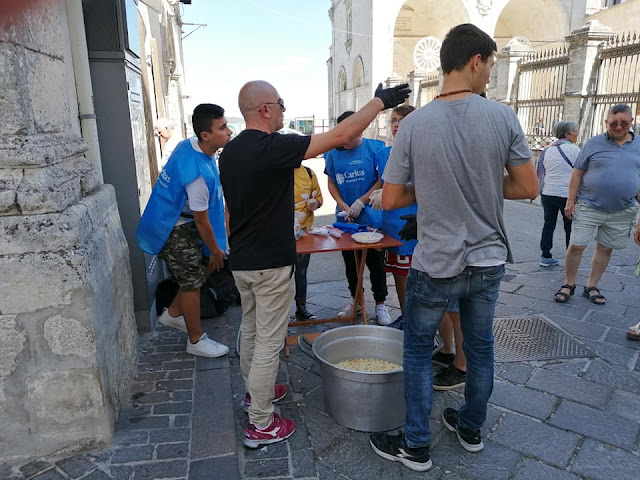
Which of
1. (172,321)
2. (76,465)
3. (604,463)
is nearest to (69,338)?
(76,465)

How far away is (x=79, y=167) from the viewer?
8.93 feet

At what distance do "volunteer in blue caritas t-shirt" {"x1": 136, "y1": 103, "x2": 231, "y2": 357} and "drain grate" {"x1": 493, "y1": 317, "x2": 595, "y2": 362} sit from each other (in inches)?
86.1

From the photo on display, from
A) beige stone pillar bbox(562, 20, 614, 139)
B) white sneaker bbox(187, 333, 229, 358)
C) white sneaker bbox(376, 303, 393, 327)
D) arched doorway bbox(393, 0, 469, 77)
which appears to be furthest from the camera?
arched doorway bbox(393, 0, 469, 77)

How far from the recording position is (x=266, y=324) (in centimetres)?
259

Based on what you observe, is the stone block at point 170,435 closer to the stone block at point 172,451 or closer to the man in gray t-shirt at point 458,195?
the stone block at point 172,451

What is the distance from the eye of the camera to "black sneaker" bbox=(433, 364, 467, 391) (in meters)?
3.17

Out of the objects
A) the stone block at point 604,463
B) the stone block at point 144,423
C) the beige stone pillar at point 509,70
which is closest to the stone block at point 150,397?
the stone block at point 144,423

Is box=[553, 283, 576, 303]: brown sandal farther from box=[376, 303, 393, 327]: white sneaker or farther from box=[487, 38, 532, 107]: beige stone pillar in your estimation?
box=[487, 38, 532, 107]: beige stone pillar

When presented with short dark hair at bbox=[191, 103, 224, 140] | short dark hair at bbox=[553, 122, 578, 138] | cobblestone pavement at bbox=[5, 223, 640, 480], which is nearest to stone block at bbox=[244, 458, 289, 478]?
cobblestone pavement at bbox=[5, 223, 640, 480]

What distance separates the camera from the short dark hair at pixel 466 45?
81.4 inches

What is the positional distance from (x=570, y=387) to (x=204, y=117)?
9.98 feet

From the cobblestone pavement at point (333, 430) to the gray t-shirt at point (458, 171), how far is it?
1.12 metres

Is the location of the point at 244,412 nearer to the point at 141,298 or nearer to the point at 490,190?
the point at 141,298

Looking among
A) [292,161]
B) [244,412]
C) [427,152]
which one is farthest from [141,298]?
[427,152]
